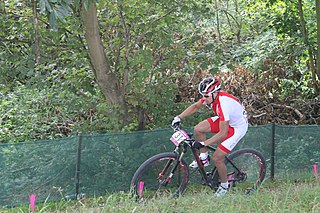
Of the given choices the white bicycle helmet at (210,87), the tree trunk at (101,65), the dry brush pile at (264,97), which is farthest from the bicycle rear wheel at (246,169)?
the dry brush pile at (264,97)

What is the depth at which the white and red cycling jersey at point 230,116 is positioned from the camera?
6496 mm

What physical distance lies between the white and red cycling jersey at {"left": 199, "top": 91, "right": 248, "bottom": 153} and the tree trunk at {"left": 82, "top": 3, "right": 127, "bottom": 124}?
255cm

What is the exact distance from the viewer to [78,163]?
709cm

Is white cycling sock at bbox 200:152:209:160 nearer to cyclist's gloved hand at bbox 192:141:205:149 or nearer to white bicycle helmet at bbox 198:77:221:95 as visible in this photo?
cyclist's gloved hand at bbox 192:141:205:149

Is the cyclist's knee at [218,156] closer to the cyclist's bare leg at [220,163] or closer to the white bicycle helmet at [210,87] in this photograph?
the cyclist's bare leg at [220,163]

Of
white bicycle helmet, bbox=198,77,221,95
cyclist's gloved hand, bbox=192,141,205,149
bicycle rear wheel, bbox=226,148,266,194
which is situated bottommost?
bicycle rear wheel, bbox=226,148,266,194

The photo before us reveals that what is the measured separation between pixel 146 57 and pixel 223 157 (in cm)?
243

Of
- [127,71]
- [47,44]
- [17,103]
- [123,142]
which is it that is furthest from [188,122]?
[17,103]

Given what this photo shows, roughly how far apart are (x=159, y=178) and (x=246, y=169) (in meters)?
1.51

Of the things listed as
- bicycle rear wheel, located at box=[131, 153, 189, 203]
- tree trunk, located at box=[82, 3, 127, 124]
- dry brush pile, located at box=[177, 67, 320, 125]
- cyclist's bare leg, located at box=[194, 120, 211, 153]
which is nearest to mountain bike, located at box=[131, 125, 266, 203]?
bicycle rear wheel, located at box=[131, 153, 189, 203]

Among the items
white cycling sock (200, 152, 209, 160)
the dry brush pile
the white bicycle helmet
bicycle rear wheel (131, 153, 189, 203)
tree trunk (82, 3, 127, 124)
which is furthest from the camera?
the dry brush pile

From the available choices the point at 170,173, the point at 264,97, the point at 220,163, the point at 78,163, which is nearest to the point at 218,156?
the point at 220,163

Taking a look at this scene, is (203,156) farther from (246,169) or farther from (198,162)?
(246,169)

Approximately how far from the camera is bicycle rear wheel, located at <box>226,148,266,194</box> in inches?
285
